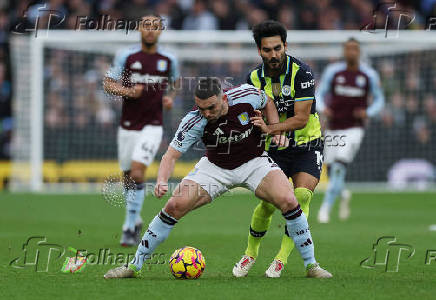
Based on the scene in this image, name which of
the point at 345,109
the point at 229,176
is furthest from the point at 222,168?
the point at 345,109

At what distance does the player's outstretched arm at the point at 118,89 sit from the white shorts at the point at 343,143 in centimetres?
414

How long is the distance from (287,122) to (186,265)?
1.65 metres

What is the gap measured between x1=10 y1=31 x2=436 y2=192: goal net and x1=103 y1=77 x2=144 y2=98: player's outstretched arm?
8.27 metres

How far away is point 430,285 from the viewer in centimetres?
734

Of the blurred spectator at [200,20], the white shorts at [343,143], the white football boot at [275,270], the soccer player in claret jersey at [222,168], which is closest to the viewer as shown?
the soccer player in claret jersey at [222,168]

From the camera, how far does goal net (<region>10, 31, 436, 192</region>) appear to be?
63.9ft

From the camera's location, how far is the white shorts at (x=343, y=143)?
14.2 m

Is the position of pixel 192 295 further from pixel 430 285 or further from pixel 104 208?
pixel 104 208

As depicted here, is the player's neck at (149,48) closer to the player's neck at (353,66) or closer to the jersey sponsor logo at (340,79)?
the player's neck at (353,66)

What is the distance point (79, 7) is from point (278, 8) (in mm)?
5142

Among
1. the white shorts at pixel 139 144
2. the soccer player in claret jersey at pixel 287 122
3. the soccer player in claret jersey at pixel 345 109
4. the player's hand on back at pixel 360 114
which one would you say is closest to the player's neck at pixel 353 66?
the soccer player in claret jersey at pixel 345 109

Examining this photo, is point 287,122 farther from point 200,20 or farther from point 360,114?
point 200,20

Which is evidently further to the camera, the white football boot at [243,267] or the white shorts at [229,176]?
the white football boot at [243,267]

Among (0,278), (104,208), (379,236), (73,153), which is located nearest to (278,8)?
(73,153)
